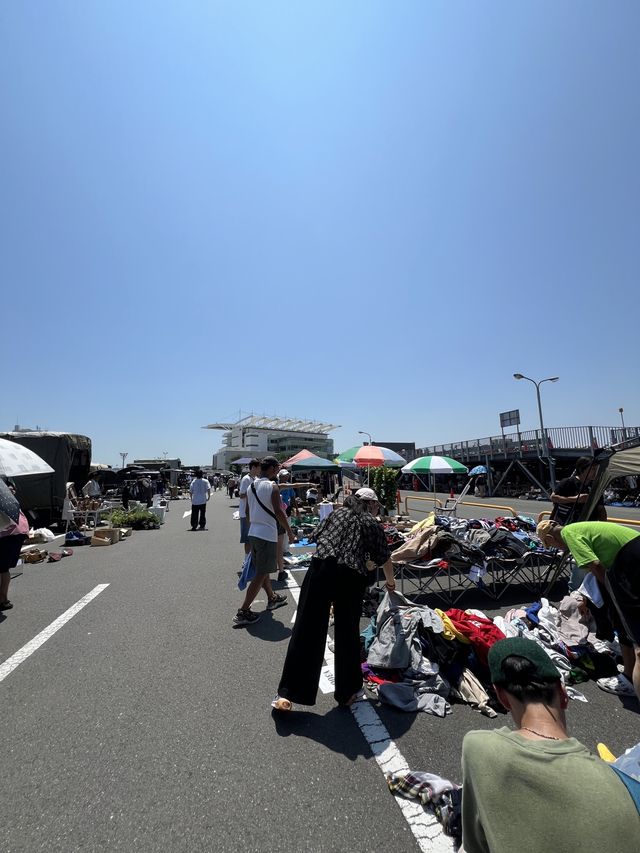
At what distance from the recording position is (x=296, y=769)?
7.89 feet

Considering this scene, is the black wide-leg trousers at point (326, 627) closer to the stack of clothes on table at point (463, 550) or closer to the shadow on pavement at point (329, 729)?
the shadow on pavement at point (329, 729)

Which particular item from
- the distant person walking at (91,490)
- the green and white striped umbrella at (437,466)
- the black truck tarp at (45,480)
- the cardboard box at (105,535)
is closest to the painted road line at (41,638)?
the cardboard box at (105,535)

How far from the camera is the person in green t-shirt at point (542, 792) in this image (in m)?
1.01

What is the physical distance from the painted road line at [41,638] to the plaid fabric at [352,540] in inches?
129

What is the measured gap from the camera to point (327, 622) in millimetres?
3078

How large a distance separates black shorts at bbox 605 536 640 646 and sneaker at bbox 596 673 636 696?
0.97 metres

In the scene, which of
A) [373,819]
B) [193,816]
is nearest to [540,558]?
[373,819]

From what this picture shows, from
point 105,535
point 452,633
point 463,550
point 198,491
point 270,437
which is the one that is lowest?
point 452,633

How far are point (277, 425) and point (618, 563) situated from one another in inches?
4699

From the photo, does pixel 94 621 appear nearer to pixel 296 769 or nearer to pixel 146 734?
pixel 146 734

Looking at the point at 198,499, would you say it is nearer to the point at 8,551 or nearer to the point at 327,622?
the point at 8,551

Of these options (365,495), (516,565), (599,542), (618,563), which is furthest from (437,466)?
(618,563)

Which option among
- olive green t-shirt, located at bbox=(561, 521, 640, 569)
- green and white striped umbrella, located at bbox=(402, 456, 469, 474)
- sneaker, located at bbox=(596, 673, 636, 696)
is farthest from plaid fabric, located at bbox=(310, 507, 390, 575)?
green and white striped umbrella, located at bbox=(402, 456, 469, 474)

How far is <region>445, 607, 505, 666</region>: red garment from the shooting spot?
3504mm
